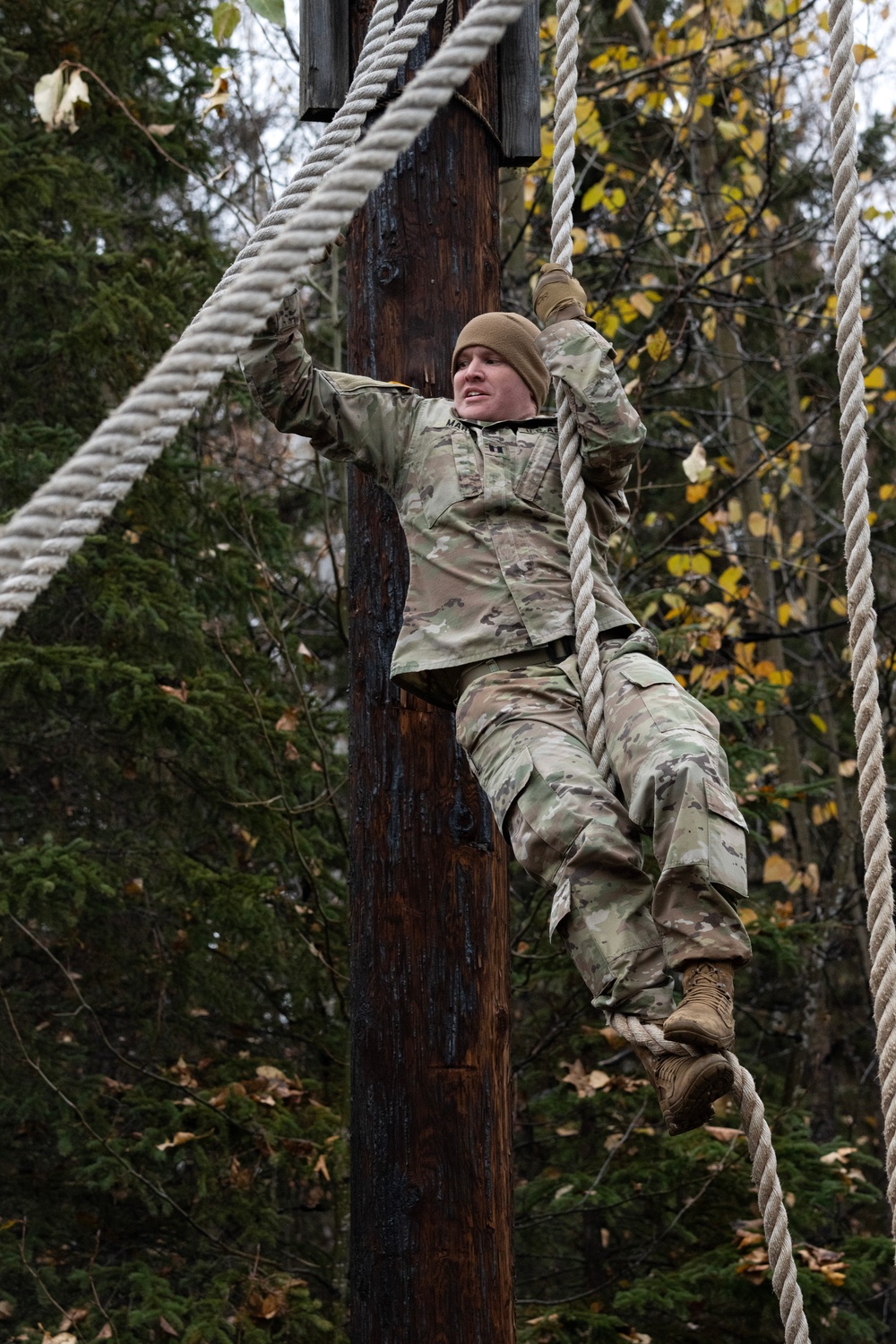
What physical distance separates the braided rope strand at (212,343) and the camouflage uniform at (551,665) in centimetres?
96

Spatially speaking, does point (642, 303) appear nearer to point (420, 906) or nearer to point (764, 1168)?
point (420, 906)

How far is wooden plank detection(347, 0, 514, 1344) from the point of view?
8.16ft

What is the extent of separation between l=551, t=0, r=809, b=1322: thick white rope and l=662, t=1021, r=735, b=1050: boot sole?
0.08ft

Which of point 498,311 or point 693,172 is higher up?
point 693,172

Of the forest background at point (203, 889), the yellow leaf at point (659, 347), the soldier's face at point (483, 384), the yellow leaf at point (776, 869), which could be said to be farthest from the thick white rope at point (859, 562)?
the yellow leaf at point (776, 869)

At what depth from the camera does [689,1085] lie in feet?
6.32

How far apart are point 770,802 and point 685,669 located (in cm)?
123

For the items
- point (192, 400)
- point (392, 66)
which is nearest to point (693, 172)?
point (392, 66)

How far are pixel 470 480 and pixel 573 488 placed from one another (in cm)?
26

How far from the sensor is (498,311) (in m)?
2.84

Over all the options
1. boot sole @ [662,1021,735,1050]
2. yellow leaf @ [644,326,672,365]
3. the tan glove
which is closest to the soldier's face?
the tan glove

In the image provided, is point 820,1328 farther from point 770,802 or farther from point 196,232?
point 196,232

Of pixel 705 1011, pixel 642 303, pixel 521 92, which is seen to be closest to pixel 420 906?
pixel 705 1011

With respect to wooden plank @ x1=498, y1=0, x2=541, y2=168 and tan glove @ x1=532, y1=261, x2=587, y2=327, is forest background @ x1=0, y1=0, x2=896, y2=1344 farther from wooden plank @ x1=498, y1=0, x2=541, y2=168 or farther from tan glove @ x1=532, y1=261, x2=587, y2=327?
tan glove @ x1=532, y1=261, x2=587, y2=327
